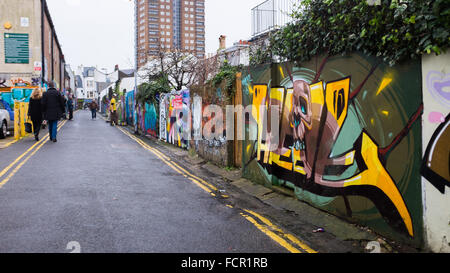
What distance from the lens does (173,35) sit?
543 ft

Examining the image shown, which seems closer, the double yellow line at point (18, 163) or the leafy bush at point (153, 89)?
the double yellow line at point (18, 163)

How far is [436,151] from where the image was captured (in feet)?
12.9

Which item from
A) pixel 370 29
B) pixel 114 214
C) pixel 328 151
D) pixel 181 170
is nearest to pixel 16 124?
pixel 181 170

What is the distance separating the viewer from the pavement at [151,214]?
4.44 m

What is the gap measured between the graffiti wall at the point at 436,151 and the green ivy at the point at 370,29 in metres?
0.23

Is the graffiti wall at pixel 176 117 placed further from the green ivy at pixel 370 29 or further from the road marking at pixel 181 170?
the green ivy at pixel 370 29

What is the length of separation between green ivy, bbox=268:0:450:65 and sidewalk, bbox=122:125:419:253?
212cm

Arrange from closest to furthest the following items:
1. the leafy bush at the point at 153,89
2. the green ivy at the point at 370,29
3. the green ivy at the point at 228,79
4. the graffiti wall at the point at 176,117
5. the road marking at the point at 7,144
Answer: the green ivy at the point at 370,29, the green ivy at the point at 228,79, the road marking at the point at 7,144, the graffiti wall at the point at 176,117, the leafy bush at the point at 153,89

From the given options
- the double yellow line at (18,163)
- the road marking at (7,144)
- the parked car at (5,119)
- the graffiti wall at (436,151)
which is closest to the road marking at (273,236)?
the graffiti wall at (436,151)
